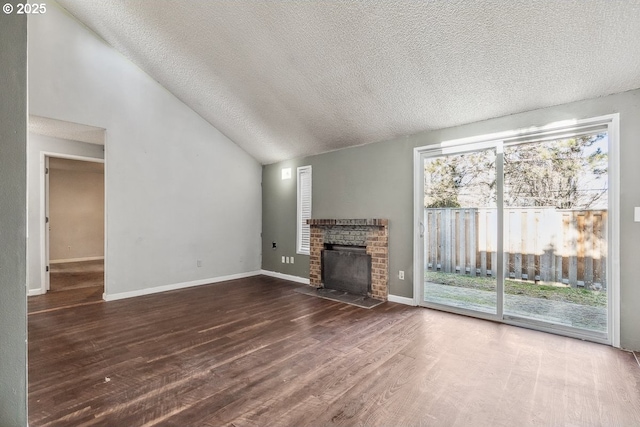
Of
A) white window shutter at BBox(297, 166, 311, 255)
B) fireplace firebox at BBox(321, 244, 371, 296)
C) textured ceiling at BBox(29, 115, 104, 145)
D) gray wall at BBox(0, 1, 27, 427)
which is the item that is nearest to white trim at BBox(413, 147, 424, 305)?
fireplace firebox at BBox(321, 244, 371, 296)

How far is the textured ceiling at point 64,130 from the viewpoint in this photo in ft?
12.2

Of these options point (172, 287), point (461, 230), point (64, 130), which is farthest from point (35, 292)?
point (461, 230)

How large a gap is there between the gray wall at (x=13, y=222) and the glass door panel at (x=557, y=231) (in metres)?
3.87

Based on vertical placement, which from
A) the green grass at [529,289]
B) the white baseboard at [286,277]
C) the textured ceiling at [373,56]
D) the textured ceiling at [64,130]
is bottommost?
the white baseboard at [286,277]

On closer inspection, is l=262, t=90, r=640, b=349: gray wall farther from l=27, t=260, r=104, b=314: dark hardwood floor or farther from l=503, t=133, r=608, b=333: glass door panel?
l=27, t=260, r=104, b=314: dark hardwood floor

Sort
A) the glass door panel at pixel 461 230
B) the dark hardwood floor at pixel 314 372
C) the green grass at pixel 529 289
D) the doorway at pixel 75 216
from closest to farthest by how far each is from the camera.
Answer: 1. the dark hardwood floor at pixel 314 372
2. the green grass at pixel 529 289
3. the glass door panel at pixel 461 230
4. the doorway at pixel 75 216

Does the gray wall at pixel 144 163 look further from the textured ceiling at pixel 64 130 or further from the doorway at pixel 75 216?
the doorway at pixel 75 216

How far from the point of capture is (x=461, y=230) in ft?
12.0

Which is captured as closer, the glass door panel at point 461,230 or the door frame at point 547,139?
Answer: the door frame at point 547,139

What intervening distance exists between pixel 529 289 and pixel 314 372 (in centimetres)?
300

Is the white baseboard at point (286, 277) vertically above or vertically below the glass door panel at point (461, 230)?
below

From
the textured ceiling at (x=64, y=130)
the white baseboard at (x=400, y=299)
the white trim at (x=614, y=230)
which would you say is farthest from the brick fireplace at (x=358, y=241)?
the textured ceiling at (x=64, y=130)

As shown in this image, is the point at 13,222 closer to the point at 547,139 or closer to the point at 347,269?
the point at 347,269

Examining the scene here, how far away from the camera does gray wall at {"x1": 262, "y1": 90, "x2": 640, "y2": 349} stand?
253cm
